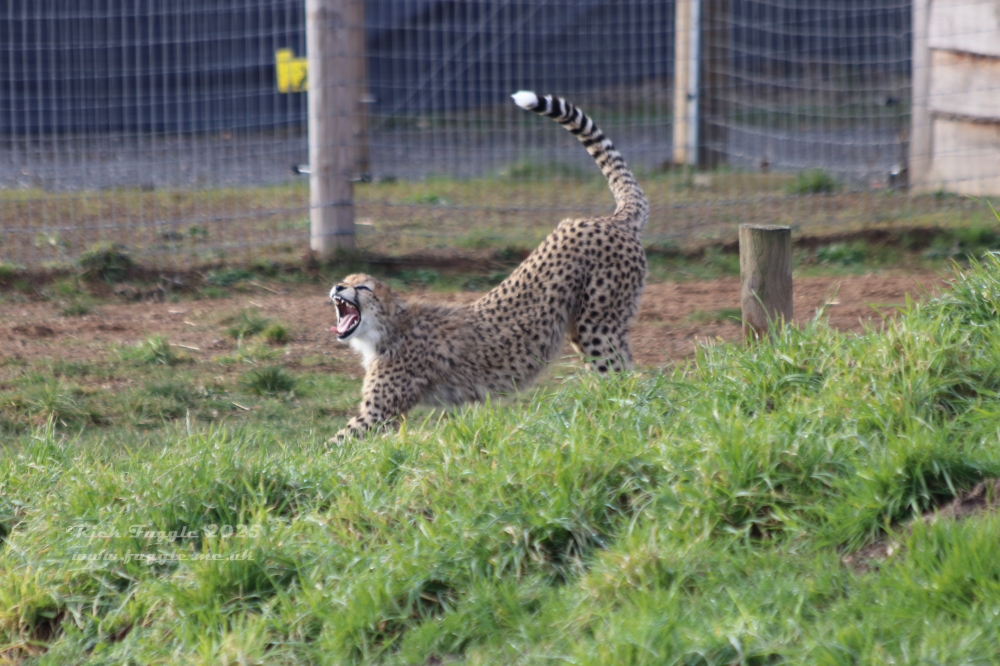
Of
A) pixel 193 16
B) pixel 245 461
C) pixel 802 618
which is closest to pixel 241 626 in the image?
pixel 245 461

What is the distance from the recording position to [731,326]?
5.57 meters

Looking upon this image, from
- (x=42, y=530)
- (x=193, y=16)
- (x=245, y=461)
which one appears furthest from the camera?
(x=193, y=16)

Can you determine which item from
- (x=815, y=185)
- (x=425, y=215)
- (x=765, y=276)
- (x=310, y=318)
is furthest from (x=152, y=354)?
(x=815, y=185)

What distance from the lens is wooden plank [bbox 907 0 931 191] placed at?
8.46m

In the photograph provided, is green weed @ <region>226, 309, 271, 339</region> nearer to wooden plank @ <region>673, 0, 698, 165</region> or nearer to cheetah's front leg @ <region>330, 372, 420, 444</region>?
cheetah's front leg @ <region>330, 372, 420, 444</region>

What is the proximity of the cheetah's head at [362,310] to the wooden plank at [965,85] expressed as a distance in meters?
5.40

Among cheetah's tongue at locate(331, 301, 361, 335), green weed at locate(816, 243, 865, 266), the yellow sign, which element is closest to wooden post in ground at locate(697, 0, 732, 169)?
green weed at locate(816, 243, 865, 266)

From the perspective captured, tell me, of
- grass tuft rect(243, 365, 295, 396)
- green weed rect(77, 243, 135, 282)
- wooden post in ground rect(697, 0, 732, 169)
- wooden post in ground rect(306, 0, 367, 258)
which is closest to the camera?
grass tuft rect(243, 365, 295, 396)

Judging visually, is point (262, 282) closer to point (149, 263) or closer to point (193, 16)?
point (149, 263)

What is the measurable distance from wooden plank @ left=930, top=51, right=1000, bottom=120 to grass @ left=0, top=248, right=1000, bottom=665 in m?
4.99

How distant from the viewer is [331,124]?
277 inches

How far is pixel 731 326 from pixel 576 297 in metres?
1.05

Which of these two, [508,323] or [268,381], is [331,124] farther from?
[508,323]

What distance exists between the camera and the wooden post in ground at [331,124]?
22.8 feet
